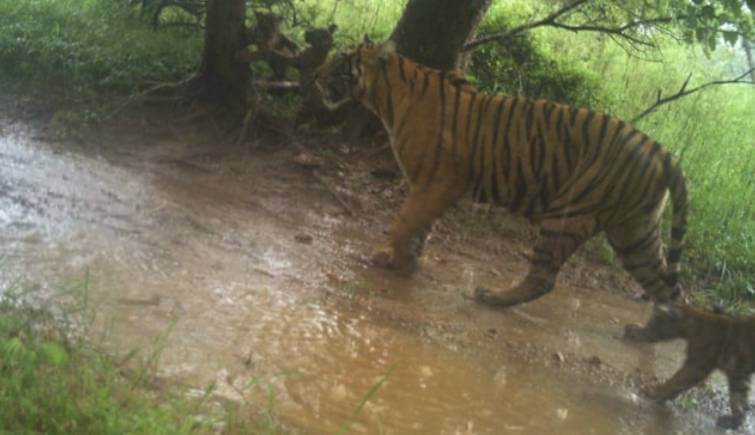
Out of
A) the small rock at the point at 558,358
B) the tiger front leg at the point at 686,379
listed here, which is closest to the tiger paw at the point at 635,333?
the small rock at the point at 558,358

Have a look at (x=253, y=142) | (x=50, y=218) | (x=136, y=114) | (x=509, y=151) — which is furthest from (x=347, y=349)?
(x=136, y=114)

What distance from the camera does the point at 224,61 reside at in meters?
7.79

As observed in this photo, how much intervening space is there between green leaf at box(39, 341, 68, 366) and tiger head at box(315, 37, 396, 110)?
331cm

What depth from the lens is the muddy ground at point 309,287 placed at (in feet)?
12.9

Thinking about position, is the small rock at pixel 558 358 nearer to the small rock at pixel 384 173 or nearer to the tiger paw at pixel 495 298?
the tiger paw at pixel 495 298

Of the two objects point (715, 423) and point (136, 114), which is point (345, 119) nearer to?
point (136, 114)

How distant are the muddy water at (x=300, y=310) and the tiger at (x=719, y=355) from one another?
0.50ft

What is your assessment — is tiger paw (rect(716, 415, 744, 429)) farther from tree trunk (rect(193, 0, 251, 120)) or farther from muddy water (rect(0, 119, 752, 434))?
tree trunk (rect(193, 0, 251, 120))

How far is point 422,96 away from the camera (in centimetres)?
576

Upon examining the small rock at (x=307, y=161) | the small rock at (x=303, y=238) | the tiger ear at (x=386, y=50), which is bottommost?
the small rock at (x=303, y=238)

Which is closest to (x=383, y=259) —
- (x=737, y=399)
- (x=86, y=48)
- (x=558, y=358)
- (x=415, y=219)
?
(x=415, y=219)

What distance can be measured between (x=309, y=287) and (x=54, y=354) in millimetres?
2200

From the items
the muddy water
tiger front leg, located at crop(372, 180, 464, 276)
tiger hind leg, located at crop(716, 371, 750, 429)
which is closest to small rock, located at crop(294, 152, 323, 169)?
the muddy water

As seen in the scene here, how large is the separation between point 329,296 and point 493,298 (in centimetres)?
114
